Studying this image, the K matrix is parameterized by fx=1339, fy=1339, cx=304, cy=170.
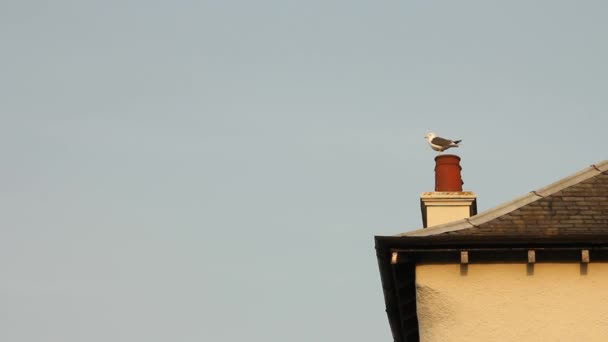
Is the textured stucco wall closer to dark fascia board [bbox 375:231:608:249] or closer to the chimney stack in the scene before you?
dark fascia board [bbox 375:231:608:249]

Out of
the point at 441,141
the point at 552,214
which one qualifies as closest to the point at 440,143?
the point at 441,141

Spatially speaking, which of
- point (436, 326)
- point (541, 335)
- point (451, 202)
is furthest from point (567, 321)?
point (451, 202)

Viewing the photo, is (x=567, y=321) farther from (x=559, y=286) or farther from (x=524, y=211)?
(x=524, y=211)

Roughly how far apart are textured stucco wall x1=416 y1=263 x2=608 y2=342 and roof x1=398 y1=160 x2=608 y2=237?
570mm

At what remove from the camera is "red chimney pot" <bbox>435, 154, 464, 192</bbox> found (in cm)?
2347

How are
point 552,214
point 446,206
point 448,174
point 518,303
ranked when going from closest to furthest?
point 518,303 < point 552,214 < point 446,206 < point 448,174

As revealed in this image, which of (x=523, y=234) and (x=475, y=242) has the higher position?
(x=523, y=234)

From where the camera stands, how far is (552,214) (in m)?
20.8

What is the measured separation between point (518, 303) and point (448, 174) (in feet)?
13.2

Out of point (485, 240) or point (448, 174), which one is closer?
point (485, 240)

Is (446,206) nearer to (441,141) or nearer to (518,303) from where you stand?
(441,141)

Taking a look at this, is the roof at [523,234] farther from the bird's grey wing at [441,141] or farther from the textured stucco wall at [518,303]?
the bird's grey wing at [441,141]

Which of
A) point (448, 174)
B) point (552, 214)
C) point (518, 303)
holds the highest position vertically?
point (448, 174)

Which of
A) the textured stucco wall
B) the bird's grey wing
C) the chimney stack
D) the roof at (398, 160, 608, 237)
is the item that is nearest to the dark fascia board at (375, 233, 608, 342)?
the roof at (398, 160, 608, 237)
